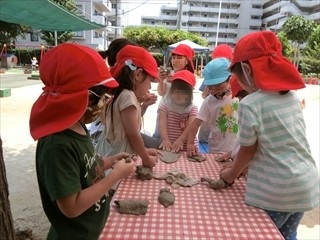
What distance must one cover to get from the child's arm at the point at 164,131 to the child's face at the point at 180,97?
143 mm

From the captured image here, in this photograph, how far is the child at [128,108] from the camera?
1.73 metres

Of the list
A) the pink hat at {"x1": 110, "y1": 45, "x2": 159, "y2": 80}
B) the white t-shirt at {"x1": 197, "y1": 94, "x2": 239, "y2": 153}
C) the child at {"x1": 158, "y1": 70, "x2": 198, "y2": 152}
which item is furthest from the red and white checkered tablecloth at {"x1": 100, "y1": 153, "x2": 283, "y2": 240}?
the child at {"x1": 158, "y1": 70, "x2": 198, "y2": 152}

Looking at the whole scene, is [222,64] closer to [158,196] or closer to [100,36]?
[158,196]

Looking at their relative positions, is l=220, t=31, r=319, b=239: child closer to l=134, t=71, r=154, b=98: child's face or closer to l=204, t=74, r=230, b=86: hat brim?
l=134, t=71, r=154, b=98: child's face

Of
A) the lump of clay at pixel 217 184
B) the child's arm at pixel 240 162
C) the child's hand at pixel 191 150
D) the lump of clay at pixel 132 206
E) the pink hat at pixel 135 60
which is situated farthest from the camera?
the child's hand at pixel 191 150

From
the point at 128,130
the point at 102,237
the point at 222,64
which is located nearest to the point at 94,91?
the point at 102,237

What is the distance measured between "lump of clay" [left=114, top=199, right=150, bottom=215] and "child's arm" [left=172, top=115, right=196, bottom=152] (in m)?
0.90

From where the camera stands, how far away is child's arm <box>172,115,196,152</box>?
88.8 inches

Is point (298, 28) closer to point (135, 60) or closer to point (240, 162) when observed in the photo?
point (135, 60)

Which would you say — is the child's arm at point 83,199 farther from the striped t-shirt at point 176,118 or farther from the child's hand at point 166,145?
the striped t-shirt at point 176,118

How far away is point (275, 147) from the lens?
4.58ft

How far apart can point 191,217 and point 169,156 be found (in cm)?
77

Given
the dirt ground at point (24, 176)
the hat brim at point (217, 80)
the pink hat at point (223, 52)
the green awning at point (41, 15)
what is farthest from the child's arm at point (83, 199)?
the pink hat at point (223, 52)

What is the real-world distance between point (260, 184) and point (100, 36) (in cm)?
3912
